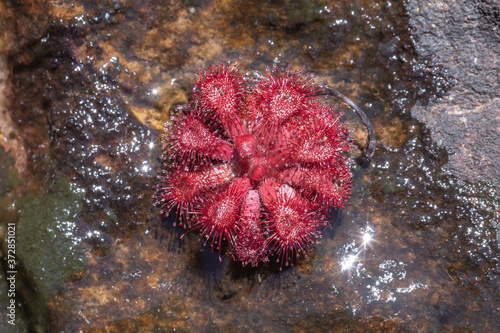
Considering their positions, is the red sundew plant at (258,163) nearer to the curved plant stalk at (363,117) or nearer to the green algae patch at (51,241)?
the curved plant stalk at (363,117)

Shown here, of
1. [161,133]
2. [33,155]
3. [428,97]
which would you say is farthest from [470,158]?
[33,155]

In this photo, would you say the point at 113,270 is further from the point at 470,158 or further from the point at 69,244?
the point at 470,158

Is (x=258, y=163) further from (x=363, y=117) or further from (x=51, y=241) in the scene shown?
(x=51, y=241)

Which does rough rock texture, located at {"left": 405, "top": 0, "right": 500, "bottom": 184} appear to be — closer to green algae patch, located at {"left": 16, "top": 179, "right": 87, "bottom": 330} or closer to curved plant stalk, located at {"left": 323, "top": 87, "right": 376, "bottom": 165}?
curved plant stalk, located at {"left": 323, "top": 87, "right": 376, "bottom": 165}

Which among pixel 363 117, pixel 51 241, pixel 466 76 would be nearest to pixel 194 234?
pixel 51 241

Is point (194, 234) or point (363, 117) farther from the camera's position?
point (194, 234)

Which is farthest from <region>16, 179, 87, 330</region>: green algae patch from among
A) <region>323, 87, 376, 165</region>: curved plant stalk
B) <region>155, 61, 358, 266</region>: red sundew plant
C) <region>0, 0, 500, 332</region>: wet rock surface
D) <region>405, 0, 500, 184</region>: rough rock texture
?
<region>405, 0, 500, 184</region>: rough rock texture
